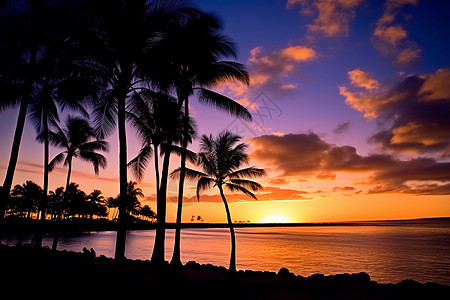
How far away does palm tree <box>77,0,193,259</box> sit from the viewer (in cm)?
912

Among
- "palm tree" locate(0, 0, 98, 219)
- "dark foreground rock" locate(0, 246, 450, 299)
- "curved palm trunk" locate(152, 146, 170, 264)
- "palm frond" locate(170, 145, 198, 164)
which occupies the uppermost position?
"palm tree" locate(0, 0, 98, 219)

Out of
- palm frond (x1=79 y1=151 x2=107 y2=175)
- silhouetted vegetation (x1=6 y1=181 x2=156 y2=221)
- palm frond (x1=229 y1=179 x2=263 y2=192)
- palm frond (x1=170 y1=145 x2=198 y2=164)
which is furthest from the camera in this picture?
silhouetted vegetation (x1=6 y1=181 x2=156 y2=221)

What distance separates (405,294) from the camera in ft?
37.8

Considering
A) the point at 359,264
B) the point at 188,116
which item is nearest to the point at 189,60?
the point at 188,116

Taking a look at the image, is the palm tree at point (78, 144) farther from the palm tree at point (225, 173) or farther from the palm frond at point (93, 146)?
the palm tree at point (225, 173)

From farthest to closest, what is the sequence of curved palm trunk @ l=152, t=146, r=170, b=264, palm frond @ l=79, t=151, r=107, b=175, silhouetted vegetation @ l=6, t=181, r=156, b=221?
silhouetted vegetation @ l=6, t=181, r=156, b=221 < palm frond @ l=79, t=151, r=107, b=175 < curved palm trunk @ l=152, t=146, r=170, b=264

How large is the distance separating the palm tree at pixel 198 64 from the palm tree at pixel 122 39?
65 centimetres

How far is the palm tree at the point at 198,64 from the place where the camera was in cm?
1032

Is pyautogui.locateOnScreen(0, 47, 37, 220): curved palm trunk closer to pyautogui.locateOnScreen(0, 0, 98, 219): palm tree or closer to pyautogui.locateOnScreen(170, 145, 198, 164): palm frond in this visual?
pyautogui.locateOnScreen(0, 0, 98, 219): palm tree

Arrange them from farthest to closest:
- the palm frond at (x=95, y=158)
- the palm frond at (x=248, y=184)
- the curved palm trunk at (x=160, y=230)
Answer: the palm frond at (x=95, y=158)
the palm frond at (x=248, y=184)
the curved palm trunk at (x=160, y=230)

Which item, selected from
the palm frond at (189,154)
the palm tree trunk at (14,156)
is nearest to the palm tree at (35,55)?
the palm tree trunk at (14,156)

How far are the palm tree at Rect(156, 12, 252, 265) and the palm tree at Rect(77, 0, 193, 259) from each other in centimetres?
65

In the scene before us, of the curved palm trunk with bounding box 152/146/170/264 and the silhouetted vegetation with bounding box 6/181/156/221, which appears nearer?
the curved palm trunk with bounding box 152/146/170/264

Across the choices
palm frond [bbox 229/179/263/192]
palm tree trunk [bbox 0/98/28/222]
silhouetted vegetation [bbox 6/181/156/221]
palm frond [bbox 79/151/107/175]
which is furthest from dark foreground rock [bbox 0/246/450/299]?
silhouetted vegetation [bbox 6/181/156/221]
